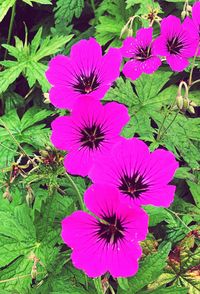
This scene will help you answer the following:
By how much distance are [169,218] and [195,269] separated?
20 centimetres

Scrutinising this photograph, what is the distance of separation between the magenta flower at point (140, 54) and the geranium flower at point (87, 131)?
30 cm

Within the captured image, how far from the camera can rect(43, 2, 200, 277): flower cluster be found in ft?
3.00

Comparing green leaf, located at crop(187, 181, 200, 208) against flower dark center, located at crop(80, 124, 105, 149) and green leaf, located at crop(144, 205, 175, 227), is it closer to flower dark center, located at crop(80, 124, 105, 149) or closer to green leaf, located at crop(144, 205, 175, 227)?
green leaf, located at crop(144, 205, 175, 227)

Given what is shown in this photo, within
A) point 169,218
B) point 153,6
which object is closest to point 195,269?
point 169,218

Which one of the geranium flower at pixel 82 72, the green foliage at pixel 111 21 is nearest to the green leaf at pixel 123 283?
the geranium flower at pixel 82 72

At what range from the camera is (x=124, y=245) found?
3.06ft

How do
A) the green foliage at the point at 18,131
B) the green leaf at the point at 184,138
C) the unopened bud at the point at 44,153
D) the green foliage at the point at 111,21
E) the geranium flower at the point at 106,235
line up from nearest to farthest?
the geranium flower at the point at 106,235, the unopened bud at the point at 44,153, the green leaf at the point at 184,138, the green foliage at the point at 18,131, the green foliage at the point at 111,21

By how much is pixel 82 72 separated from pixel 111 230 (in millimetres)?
359

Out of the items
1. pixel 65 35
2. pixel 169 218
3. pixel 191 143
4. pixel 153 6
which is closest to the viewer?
pixel 169 218

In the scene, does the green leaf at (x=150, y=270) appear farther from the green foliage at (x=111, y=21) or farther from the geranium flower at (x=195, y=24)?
the green foliage at (x=111, y=21)

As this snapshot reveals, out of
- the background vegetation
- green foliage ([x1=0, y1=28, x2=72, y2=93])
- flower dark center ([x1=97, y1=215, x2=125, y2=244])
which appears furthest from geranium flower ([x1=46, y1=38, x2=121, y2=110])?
green foliage ([x1=0, y1=28, x2=72, y2=93])

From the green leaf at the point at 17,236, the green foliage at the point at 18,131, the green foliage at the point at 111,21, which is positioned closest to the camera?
the green leaf at the point at 17,236

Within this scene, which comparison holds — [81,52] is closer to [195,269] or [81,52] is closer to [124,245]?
[124,245]

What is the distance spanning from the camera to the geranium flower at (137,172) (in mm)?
919
